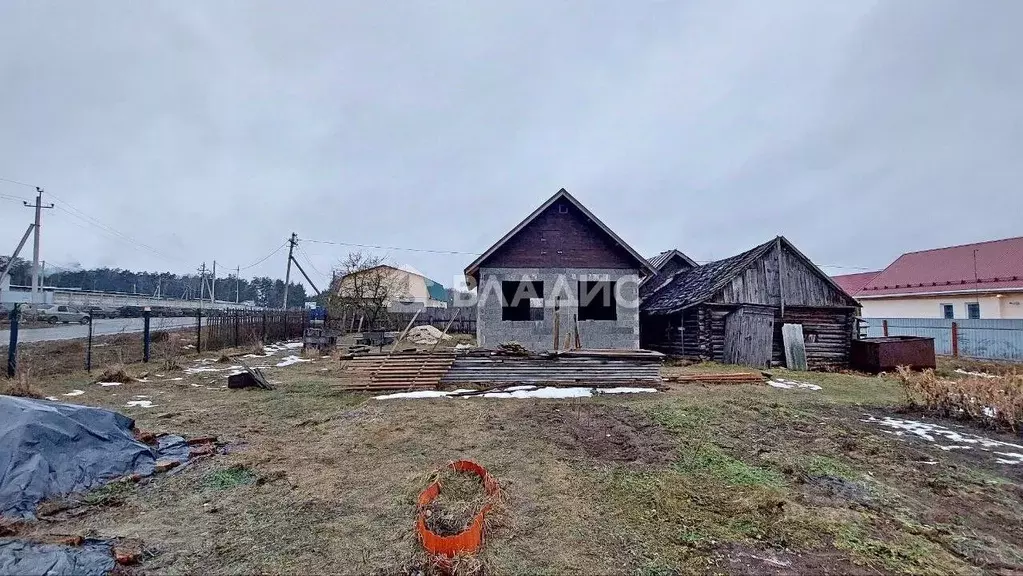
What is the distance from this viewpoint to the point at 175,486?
461cm

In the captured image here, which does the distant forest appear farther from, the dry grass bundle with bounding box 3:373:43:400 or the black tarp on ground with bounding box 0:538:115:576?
the black tarp on ground with bounding box 0:538:115:576

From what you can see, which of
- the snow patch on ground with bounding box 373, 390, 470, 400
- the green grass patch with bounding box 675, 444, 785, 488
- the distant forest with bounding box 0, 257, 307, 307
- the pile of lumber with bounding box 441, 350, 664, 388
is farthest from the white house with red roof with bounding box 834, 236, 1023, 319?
the distant forest with bounding box 0, 257, 307, 307

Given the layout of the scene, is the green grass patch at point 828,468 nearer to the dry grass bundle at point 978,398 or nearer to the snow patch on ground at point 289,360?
the dry grass bundle at point 978,398

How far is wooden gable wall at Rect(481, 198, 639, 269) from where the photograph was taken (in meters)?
15.6

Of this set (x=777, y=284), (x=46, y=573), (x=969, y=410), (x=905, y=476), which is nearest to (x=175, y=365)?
(x=46, y=573)

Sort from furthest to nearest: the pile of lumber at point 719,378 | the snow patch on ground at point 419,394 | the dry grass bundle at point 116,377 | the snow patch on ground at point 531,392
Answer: the pile of lumber at point 719,378, the dry grass bundle at point 116,377, the snow patch on ground at point 531,392, the snow patch on ground at point 419,394

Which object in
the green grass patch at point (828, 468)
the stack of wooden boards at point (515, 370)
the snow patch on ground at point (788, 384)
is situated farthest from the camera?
the snow patch on ground at point (788, 384)

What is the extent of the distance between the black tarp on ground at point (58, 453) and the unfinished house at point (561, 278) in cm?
1079

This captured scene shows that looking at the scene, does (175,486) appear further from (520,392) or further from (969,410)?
(969,410)

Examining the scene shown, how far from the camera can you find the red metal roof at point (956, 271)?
2188 cm

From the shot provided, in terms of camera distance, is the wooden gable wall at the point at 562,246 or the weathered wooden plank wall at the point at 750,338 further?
the wooden gable wall at the point at 562,246

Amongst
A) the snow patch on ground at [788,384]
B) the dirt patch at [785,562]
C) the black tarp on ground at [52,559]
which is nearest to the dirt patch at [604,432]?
the dirt patch at [785,562]

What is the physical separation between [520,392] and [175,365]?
10.4 metres

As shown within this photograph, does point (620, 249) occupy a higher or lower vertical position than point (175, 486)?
higher
